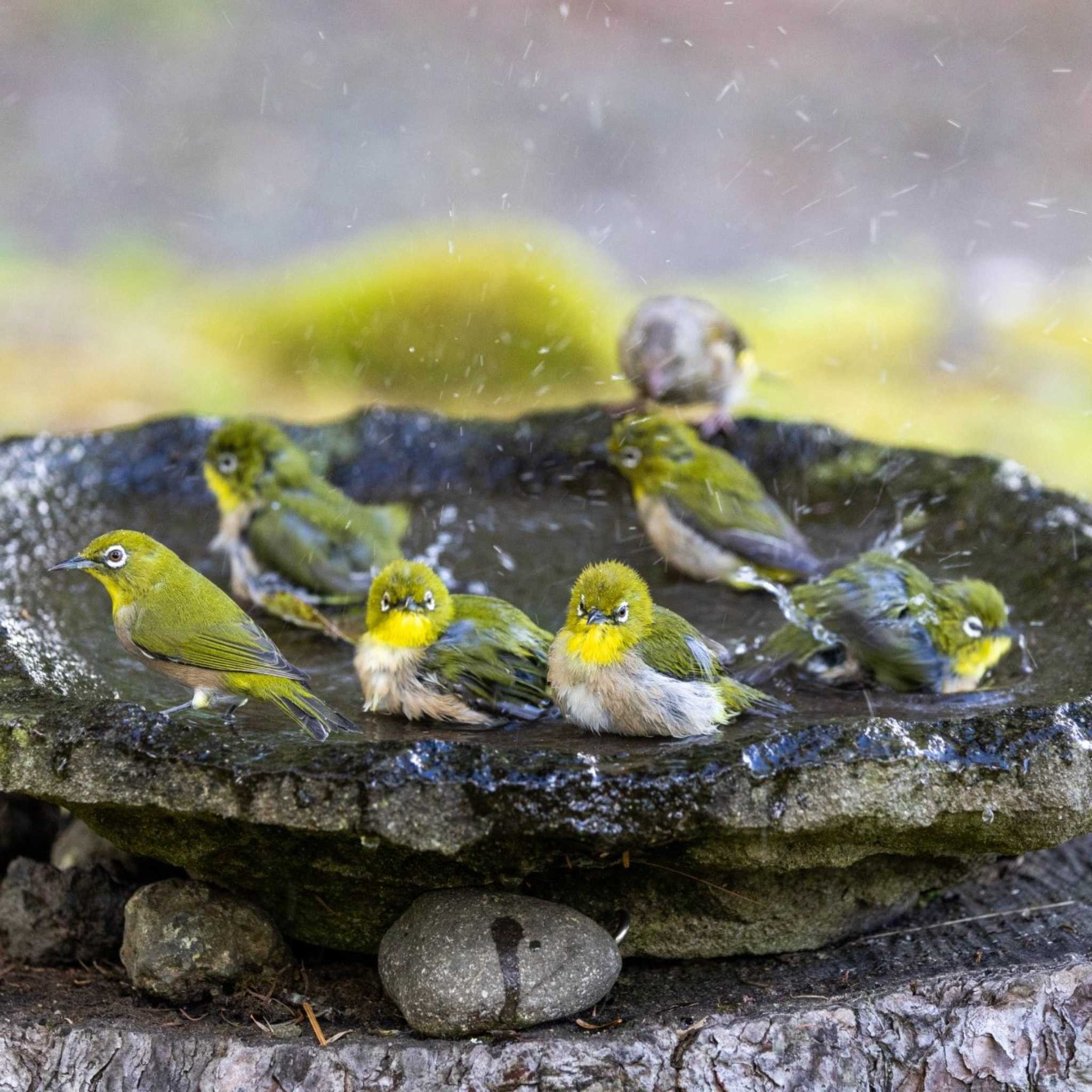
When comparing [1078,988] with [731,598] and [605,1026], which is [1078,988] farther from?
[731,598]

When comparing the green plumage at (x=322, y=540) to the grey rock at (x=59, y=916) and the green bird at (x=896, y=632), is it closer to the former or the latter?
the grey rock at (x=59, y=916)

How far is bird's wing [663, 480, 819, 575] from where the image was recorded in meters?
4.96

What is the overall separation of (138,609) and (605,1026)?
64.2 inches

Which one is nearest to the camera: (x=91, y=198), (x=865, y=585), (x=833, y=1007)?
(x=833, y=1007)

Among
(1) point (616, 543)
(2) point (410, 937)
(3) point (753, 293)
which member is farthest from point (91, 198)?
(2) point (410, 937)

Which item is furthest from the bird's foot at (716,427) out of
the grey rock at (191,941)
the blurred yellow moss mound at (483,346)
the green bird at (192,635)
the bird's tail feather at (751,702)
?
the blurred yellow moss mound at (483,346)

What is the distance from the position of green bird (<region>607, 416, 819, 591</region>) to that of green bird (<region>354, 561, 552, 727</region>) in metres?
1.38

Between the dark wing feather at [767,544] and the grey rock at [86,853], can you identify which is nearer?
the grey rock at [86,853]

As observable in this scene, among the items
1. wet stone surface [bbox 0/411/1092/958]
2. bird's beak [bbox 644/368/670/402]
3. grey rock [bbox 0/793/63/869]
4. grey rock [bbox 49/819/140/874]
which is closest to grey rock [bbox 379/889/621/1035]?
wet stone surface [bbox 0/411/1092/958]

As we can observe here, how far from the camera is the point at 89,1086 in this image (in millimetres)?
3441

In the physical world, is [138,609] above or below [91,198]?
below

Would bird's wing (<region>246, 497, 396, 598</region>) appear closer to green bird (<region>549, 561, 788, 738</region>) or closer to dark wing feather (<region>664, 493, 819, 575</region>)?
dark wing feather (<region>664, 493, 819, 575</region>)

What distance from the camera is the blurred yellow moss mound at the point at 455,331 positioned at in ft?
36.9

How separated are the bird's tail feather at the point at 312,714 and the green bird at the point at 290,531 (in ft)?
3.31
